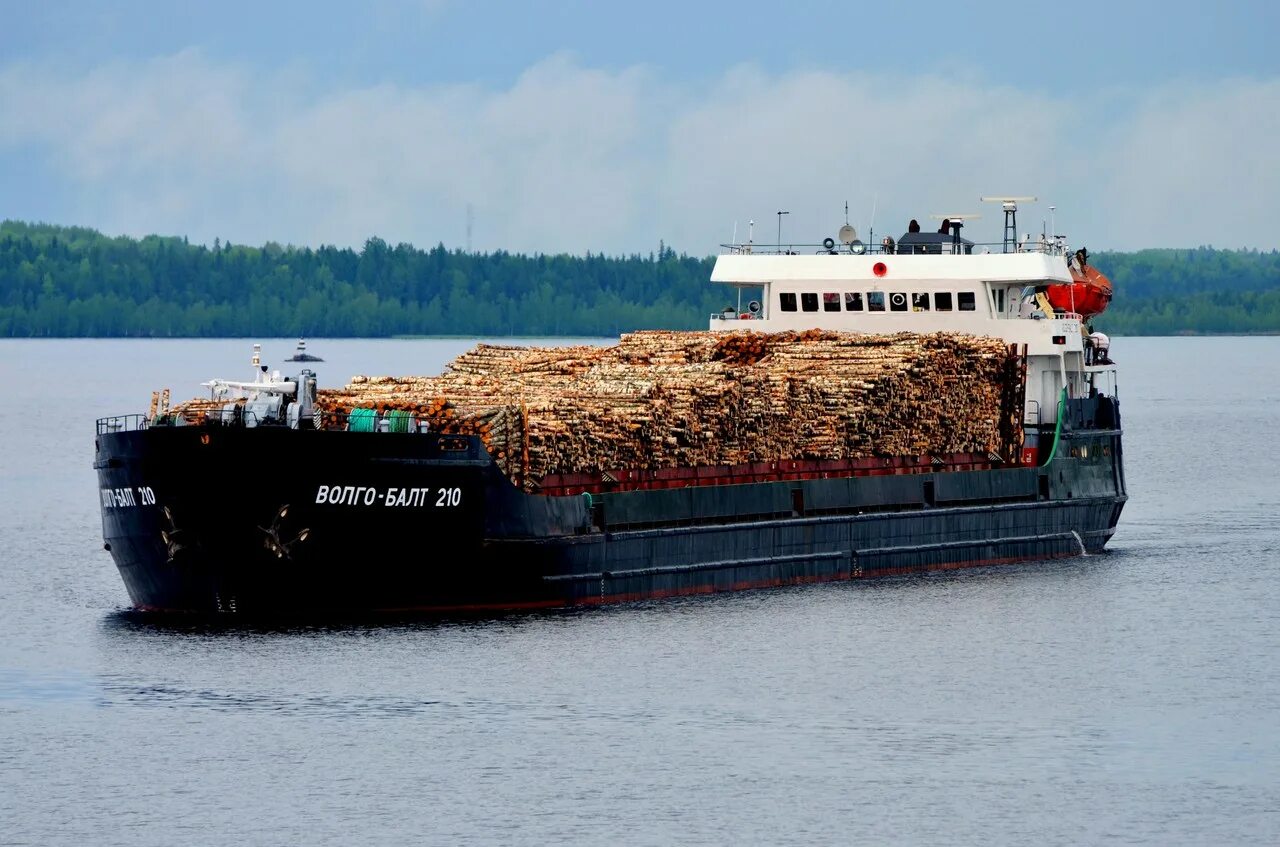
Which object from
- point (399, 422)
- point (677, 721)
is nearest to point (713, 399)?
point (399, 422)

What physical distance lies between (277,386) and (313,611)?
396 centimetres

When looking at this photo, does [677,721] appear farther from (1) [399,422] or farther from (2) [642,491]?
(2) [642,491]

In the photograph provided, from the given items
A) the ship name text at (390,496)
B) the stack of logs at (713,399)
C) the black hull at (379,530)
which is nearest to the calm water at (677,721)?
the black hull at (379,530)

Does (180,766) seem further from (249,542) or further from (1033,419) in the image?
(1033,419)

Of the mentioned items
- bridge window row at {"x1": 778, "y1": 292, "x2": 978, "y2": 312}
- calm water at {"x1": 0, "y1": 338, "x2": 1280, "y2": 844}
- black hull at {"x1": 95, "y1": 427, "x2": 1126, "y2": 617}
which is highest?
bridge window row at {"x1": 778, "y1": 292, "x2": 978, "y2": 312}

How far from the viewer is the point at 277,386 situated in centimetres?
4256

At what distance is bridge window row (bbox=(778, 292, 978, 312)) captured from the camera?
57375mm

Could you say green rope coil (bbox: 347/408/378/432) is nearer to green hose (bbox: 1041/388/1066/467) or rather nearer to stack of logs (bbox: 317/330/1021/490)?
stack of logs (bbox: 317/330/1021/490)

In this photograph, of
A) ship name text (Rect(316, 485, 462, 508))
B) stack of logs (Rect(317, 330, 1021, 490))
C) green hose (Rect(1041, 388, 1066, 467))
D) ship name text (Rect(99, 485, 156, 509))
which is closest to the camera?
ship name text (Rect(316, 485, 462, 508))

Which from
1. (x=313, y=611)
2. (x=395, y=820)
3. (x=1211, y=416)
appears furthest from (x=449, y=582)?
(x=1211, y=416)

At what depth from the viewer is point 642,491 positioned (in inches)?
1795

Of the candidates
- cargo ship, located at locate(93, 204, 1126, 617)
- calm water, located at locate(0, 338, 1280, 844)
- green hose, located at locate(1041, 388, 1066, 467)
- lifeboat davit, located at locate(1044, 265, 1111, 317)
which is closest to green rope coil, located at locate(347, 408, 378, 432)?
cargo ship, located at locate(93, 204, 1126, 617)

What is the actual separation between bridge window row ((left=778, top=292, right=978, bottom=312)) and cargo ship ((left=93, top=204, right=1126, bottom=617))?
0.05m

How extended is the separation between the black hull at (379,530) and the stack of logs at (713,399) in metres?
1.01
